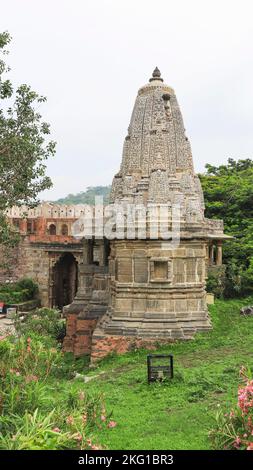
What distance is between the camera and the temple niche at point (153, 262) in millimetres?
12305

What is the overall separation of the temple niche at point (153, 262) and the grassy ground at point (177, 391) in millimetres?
599

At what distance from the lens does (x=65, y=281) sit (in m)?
31.3

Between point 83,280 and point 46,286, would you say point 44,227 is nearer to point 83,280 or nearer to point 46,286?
point 46,286

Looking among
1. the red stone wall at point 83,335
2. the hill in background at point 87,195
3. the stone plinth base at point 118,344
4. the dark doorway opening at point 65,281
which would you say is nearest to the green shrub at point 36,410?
the stone plinth base at point 118,344

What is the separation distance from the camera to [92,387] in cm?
945

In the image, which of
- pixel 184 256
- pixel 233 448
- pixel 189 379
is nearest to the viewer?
pixel 233 448

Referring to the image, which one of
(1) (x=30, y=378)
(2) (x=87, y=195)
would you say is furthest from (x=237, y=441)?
(2) (x=87, y=195)

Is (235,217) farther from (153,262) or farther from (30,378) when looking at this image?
(30,378)

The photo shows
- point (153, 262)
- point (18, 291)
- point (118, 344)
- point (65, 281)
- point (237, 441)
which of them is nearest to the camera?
point (237, 441)

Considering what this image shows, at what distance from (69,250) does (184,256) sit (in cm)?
1650

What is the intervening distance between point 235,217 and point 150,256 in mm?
12528

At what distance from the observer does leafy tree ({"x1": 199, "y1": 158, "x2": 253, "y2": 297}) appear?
1966 centimetres

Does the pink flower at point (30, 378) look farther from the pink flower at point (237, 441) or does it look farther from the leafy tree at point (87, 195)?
the leafy tree at point (87, 195)

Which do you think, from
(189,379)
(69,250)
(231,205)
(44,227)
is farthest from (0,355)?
(44,227)
